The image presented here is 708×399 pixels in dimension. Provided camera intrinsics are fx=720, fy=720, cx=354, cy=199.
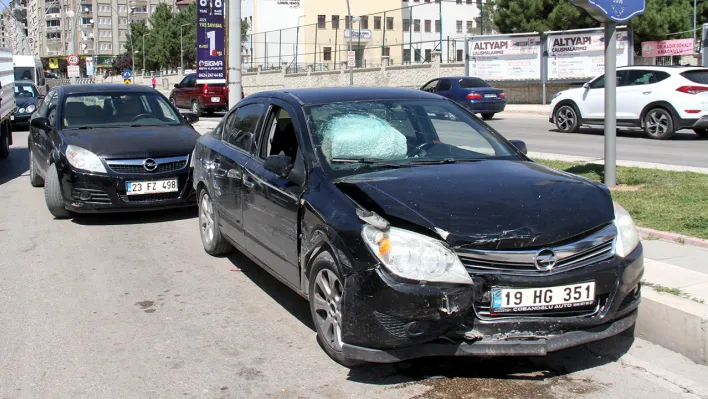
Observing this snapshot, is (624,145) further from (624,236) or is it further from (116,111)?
(624,236)

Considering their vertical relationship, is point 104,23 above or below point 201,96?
above

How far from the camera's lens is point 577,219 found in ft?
13.4

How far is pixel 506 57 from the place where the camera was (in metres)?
32.6

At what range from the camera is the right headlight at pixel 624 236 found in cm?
415

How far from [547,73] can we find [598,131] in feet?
39.9

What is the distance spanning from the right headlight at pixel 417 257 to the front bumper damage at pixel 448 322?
0.17ft

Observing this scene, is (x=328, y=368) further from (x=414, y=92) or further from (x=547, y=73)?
(x=547, y=73)

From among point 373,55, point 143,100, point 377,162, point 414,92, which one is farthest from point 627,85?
point 373,55

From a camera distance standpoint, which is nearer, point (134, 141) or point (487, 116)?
point (134, 141)

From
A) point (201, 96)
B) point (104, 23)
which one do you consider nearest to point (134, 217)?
point (201, 96)

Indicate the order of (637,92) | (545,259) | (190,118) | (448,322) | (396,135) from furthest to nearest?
(637,92) → (190,118) → (396,135) → (545,259) → (448,322)

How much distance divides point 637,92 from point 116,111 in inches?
492

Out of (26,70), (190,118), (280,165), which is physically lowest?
(280,165)

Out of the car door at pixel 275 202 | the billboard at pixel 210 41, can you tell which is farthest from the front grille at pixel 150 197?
the billboard at pixel 210 41
